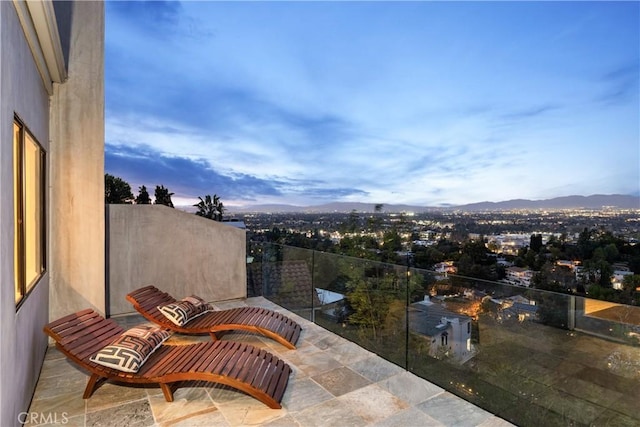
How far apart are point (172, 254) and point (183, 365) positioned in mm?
3802

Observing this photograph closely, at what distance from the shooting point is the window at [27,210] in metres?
3.01

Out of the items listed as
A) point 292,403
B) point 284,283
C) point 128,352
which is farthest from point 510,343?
point 284,283

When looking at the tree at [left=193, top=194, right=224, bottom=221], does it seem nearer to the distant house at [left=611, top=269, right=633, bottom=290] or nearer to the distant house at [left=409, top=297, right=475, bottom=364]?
the distant house at [left=611, top=269, right=633, bottom=290]

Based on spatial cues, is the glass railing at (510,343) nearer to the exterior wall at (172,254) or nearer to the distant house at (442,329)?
the distant house at (442,329)

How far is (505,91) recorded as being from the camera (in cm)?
2466

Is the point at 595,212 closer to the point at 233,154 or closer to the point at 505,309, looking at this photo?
the point at 505,309

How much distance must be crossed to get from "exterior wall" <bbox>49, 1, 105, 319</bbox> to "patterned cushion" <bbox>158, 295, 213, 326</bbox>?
4.26 ft

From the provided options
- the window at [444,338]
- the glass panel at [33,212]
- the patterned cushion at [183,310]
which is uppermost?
the glass panel at [33,212]

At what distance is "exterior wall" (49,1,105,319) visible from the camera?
486 cm

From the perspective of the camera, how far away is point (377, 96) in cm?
2455

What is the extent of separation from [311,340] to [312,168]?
3004 centimetres

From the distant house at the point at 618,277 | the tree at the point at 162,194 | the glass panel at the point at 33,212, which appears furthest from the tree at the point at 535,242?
the tree at the point at 162,194

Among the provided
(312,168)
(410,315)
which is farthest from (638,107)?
(410,315)

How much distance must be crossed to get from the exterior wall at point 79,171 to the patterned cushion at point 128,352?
2130 millimetres
